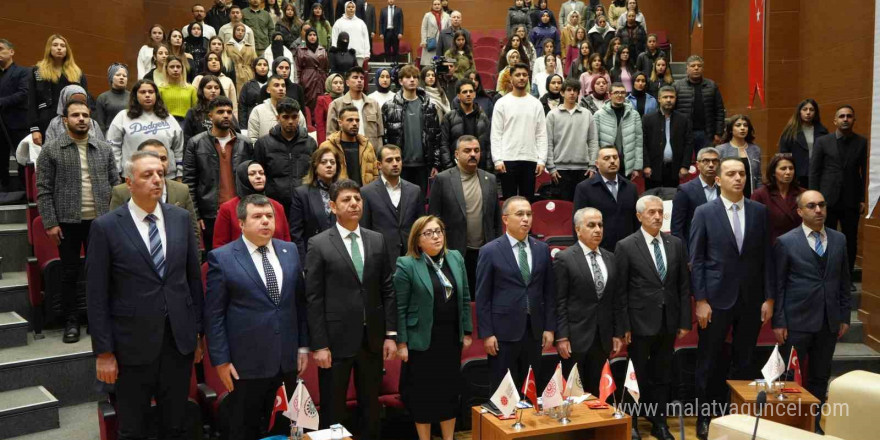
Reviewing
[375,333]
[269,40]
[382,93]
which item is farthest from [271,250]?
[269,40]

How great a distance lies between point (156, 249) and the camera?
3816mm

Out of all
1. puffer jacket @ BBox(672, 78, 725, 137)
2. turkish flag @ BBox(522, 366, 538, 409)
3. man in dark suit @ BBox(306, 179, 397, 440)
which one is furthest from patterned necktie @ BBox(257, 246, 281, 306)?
puffer jacket @ BBox(672, 78, 725, 137)

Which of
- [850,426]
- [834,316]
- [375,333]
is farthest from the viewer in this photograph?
[834,316]

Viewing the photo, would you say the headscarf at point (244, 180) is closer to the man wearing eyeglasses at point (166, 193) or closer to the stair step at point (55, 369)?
the man wearing eyeglasses at point (166, 193)

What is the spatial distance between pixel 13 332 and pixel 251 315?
2273mm

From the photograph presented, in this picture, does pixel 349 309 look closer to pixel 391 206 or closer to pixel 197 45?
pixel 391 206

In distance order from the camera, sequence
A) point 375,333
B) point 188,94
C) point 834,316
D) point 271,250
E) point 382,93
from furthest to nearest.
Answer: point 382,93
point 188,94
point 834,316
point 375,333
point 271,250

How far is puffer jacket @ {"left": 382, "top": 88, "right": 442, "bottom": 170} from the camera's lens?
A: 22.4ft

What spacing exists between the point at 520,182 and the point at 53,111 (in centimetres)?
396

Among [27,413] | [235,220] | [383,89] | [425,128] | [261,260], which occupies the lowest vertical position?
[27,413]

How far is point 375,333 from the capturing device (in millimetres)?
4473

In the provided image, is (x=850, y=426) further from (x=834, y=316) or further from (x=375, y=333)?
(x=375, y=333)

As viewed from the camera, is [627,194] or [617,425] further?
[627,194]

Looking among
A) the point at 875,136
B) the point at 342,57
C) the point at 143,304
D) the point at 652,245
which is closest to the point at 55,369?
the point at 143,304
